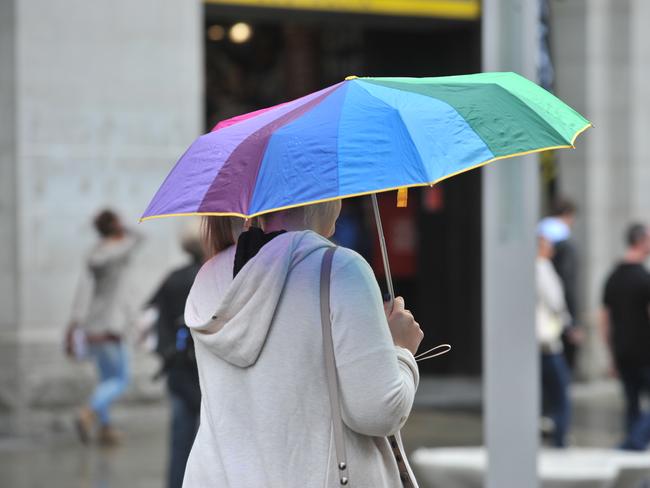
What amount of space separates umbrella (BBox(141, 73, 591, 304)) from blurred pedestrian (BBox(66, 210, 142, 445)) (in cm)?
733

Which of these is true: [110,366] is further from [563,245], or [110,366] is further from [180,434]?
[563,245]

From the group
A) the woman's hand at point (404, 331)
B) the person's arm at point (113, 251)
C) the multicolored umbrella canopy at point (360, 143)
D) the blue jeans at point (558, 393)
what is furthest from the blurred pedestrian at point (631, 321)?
the woman's hand at point (404, 331)

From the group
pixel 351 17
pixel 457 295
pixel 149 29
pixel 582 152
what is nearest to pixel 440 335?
pixel 457 295

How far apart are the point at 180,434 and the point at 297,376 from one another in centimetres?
454

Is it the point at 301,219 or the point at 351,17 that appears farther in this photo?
the point at 351,17

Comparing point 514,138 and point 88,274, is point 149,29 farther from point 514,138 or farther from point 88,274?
point 514,138

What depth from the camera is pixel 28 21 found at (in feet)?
37.0

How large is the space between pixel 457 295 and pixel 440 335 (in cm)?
55

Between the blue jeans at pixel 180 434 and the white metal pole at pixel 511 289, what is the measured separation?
238cm

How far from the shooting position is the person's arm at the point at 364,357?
279cm

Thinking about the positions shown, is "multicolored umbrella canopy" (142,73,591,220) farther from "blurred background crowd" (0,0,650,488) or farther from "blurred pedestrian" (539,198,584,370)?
"blurred pedestrian" (539,198,584,370)

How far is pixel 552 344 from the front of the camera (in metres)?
9.91

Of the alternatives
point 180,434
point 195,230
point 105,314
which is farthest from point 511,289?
point 105,314

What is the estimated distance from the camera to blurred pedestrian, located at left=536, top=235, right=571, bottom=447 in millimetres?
9789
